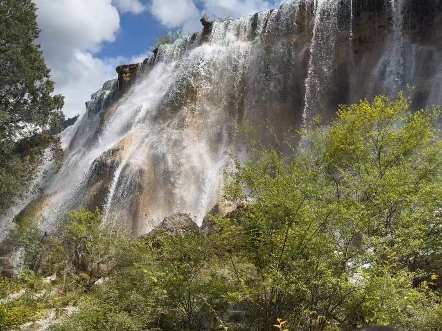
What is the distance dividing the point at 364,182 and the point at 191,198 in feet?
55.4

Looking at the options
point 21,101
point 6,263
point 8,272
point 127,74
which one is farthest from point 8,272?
point 127,74

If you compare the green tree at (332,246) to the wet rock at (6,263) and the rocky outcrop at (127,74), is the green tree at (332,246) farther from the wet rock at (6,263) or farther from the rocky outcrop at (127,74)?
the rocky outcrop at (127,74)

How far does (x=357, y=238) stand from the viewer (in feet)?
29.3

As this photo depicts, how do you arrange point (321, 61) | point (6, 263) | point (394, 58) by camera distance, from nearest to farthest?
point (6, 263)
point (394, 58)
point (321, 61)

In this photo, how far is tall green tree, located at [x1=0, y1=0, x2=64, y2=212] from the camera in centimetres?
2080

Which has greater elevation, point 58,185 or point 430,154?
point 58,185

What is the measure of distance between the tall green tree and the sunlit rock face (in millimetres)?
5383

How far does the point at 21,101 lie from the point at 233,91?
14185 mm

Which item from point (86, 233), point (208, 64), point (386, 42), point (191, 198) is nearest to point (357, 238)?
point (86, 233)

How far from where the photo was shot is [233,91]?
31453 millimetres

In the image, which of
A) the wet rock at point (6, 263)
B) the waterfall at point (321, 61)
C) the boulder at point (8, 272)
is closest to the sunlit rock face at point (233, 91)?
the waterfall at point (321, 61)

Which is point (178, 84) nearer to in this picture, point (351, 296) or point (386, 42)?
point (386, 42)

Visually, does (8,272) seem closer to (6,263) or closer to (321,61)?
(6,263)

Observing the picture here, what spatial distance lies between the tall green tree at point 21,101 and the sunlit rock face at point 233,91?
5383mm
